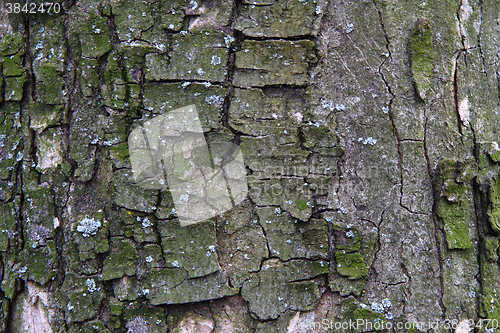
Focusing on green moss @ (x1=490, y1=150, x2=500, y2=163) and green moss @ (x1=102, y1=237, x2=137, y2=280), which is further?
green moss @ (x1=490, y1=150, x2=500, y2=163)

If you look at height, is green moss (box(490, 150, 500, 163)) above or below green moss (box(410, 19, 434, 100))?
below

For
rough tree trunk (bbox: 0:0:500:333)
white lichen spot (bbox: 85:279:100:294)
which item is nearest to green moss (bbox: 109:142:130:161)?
rough tree trunk (bbox: 0:0:500:333)

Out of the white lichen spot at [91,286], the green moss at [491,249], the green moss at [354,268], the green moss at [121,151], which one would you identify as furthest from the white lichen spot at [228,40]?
the green moss at [491,249]

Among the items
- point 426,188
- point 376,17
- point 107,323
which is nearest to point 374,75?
point 376,17

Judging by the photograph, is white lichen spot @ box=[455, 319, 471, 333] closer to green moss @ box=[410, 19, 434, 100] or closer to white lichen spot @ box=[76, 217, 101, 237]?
green moss @ box=[410, 19, 434, 100]

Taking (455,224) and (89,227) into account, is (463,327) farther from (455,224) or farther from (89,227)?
(89,227)

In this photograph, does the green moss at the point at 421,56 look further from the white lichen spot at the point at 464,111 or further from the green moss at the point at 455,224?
the green moss at the point at 455,224

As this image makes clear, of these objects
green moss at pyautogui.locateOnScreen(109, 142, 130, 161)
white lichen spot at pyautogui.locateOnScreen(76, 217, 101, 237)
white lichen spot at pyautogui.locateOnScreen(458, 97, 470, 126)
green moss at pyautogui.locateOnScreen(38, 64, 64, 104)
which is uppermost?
green moss at pyautogui.locateOnScreen(38, 64, 64, 104)
